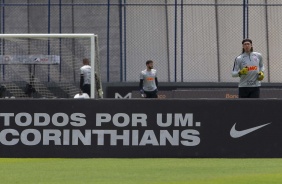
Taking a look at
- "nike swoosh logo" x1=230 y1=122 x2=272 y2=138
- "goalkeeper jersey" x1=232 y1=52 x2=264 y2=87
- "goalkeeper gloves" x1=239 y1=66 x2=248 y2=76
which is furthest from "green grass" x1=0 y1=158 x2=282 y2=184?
"goalkeeper jersey" x1=232 y1=52 x2=264 y2=87

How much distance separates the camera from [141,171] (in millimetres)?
13359

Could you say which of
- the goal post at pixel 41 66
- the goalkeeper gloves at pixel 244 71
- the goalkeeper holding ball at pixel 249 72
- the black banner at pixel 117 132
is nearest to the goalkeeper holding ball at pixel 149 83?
the goal post at pixel 41 66

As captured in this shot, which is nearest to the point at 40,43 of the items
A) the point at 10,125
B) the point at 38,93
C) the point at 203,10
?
the point at 38,93

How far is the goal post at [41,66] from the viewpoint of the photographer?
23766 mm

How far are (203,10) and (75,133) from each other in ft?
69.3

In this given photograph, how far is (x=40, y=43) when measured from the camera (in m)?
25.1

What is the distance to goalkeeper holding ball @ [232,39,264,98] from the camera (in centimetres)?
1891

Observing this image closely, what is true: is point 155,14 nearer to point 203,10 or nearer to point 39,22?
point 203,10

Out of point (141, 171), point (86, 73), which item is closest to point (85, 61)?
point (86, 73)

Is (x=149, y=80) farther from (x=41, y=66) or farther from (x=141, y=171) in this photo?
(x=141, y=171)

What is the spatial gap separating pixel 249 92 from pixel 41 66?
9.40 meters

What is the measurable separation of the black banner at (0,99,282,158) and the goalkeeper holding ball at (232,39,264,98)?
3.32m

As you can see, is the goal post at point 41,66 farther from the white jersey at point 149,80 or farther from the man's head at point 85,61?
the white jersey at point 149,80

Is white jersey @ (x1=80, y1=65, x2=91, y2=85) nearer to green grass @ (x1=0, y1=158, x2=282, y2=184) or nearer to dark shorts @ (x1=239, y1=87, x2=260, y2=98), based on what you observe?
dark shorts @ (x1=239, y1=87, x2=260, y2=98)
